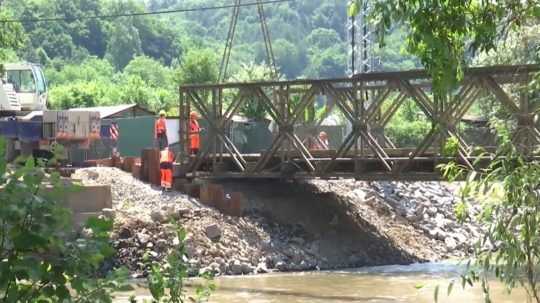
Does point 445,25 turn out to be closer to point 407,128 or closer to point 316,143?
point 316,143

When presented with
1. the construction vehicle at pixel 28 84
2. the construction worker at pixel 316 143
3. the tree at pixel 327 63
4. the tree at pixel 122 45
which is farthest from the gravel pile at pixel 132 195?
the tree at pixel 327 63

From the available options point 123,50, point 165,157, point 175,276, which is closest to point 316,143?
point 165,157

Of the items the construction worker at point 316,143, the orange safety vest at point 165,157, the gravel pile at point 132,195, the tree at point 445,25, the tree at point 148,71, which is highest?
the tree at point 148,71

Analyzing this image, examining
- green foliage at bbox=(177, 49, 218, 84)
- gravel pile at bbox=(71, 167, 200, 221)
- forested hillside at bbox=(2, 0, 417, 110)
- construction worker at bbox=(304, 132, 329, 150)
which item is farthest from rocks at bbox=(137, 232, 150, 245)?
forested hillside at bbox=(2, 0, 417, 110)

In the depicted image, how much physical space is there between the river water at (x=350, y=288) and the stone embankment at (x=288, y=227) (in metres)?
0.91

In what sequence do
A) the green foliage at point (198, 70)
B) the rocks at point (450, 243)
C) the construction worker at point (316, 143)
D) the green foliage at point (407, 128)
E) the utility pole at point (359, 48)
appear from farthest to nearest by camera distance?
the green foliage at point (198, 70)
the green foliage at point (407, 128)
the utility pole at point (359, 48)
the construction worker at point (316, 143)
the rocks at point (450, 243)

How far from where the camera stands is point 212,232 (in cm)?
2397

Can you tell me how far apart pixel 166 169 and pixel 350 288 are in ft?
24.6

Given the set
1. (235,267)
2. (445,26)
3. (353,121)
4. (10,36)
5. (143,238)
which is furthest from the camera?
(353,121)

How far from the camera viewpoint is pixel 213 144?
28.9 m

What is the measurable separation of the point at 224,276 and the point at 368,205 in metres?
8.73

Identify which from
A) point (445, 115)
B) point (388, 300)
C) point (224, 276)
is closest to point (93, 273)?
point (388, 300)

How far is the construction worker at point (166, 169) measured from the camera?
26.9 meters

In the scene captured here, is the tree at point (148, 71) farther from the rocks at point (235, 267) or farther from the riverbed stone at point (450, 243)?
the rocks at point (235, 267)
